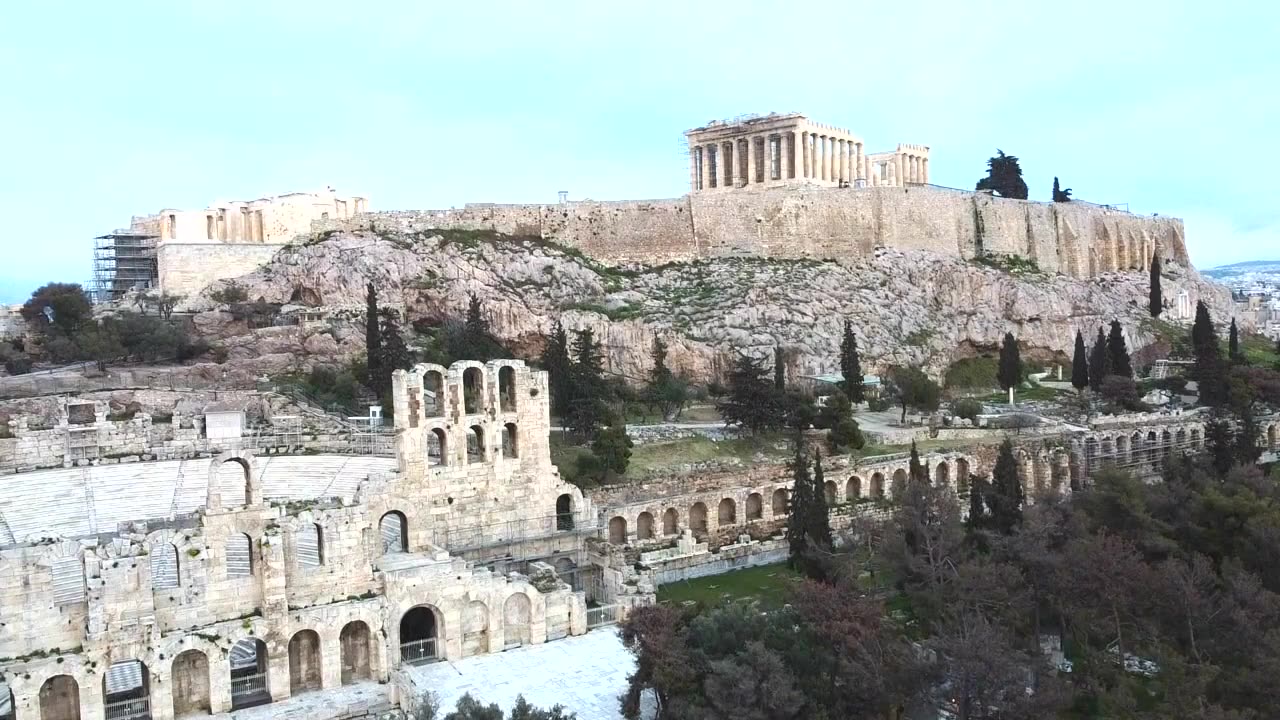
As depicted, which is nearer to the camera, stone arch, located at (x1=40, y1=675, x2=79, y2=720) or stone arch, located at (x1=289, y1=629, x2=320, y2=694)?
stone arch, located at (x1=40, y1=675, x2=79, y2=720)

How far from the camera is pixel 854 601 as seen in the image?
2170 cm

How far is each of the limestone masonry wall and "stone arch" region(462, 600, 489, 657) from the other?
43853 millimetres

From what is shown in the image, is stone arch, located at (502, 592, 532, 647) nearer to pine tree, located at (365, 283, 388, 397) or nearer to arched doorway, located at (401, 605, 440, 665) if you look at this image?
arched doorway, located at (401, 605, 440, 665)

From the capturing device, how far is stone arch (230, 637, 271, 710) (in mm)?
22562

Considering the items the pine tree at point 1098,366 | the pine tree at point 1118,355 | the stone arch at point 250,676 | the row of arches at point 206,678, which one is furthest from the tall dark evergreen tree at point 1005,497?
the pine tree at point 1118,355

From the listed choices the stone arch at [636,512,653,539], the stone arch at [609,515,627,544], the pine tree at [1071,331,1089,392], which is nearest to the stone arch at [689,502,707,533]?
the stone arch at [636,512,653,539]

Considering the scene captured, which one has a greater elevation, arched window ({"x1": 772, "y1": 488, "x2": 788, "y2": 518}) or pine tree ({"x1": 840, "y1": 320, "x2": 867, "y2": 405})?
pine tree ({"x1": 840, "y1": 320, "x2": 867, "y2": 405})

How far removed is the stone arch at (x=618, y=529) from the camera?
36625 mm

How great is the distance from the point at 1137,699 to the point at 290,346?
142 ft

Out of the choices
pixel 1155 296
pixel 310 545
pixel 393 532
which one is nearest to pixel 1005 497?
pixel 393 532

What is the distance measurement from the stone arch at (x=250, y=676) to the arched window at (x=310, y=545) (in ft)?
7.30

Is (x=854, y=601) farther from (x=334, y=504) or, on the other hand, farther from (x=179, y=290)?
(x=179, y=290)

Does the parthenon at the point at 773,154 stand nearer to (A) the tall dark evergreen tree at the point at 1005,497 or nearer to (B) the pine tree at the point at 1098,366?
(B) the pine tree at the point at 1098,366

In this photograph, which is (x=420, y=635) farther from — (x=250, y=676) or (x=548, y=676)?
(x=548, y=676)
